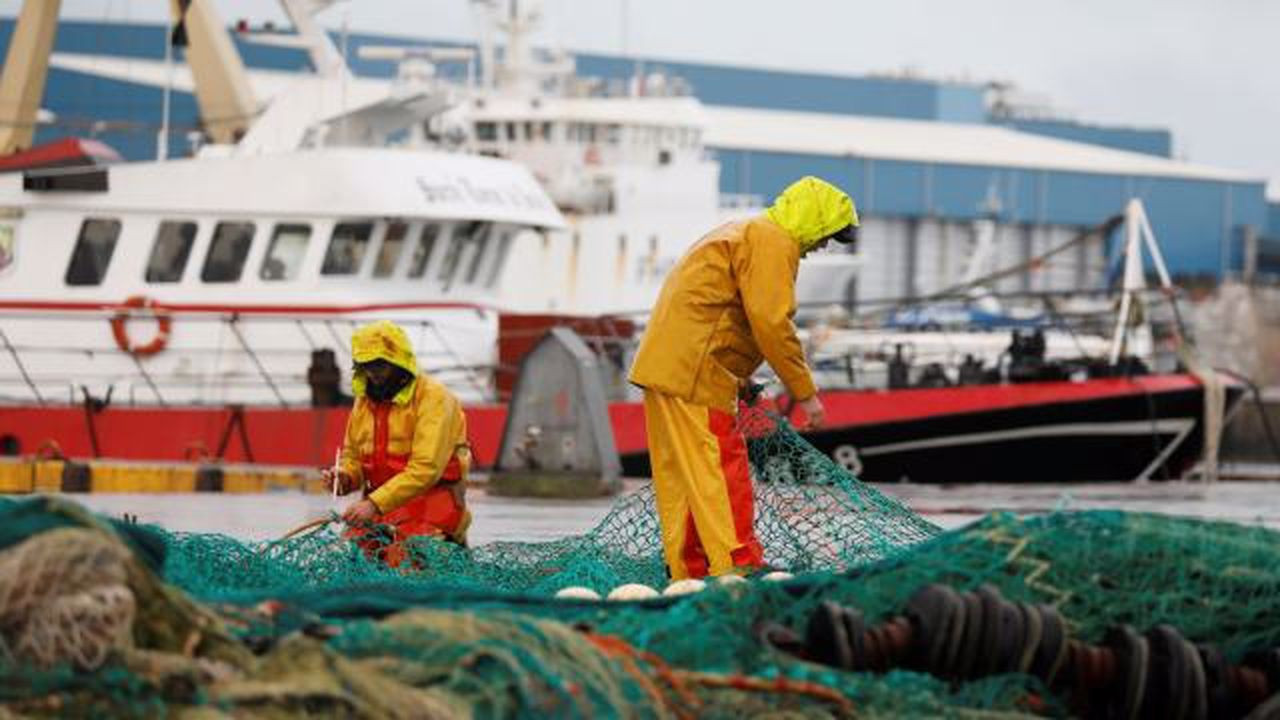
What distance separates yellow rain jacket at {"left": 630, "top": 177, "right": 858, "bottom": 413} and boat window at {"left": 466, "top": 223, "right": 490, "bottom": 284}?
15579 mm

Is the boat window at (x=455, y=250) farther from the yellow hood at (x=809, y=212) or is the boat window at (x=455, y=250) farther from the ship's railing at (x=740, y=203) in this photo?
the yellow hood at (x=809, y=212)

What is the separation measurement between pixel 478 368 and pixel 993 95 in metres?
67.7

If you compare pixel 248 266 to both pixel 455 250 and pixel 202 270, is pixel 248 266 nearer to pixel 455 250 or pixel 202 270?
pixel 202 270

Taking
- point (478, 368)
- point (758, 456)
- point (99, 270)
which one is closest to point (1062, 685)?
point (758, 456)

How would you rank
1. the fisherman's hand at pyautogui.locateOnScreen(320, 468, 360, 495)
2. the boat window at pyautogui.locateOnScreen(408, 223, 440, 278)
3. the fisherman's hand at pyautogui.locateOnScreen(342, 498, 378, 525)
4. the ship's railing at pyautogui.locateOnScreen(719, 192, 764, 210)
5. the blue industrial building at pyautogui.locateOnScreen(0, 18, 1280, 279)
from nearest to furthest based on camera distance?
1. the fisherman's hand at pyautogui.locateOnScreen(342, 498, 378, 525)
2. the fisherman's hand at pyautogui.locateOnScreen(320, 468, 360, 495)
3. the boat window at pyautogui.locateOnScreen(408, 223, 440, 278)
4. the ship's railing at pyautogui.locateOnScreen(719, 192, 764, 210)
5. the blue industrial building at pyautogui.locateOnScreen(0, 18, 1280, 279)

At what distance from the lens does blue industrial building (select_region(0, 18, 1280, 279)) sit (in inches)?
2244

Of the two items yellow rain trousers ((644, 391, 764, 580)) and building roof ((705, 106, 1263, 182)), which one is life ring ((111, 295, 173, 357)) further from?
building roof ((705, 106, 1263, 182))

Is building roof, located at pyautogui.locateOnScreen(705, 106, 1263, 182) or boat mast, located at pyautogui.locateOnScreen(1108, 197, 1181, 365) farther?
building roof, located at pyautogui.locateOnScreen(705, 106, 1263, 182)

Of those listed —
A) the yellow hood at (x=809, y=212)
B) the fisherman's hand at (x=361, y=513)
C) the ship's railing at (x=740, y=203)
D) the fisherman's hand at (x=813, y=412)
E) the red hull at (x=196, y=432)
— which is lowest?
the red hull at (x=196, y=432)

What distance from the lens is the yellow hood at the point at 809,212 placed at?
8.22m

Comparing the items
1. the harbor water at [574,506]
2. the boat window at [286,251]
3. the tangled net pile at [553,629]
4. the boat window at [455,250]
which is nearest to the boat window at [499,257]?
the boat window at [455,250]

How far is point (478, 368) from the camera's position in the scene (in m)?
21.4

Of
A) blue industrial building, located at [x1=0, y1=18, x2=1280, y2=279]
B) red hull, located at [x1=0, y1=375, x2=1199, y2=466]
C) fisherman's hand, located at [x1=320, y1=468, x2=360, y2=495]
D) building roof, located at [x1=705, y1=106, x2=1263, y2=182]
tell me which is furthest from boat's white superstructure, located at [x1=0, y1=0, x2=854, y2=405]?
building roof, located at [x1=705, y1=106, x2=1263, y2=182]

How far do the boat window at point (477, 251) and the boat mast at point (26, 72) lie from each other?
391cm
